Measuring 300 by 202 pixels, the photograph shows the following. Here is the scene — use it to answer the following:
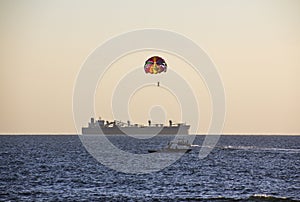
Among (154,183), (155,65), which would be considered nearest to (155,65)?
(155,65)

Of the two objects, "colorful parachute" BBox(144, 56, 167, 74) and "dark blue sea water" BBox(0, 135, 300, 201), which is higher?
"colorful parachute" BBox(144, 56, 167, 74)

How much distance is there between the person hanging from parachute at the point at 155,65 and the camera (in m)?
96.2

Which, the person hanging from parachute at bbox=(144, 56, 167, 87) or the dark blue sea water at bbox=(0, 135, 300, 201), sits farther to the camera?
the person hanging from parachute at bbox=(144, 56, 167, 87)

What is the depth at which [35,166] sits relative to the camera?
302 feet

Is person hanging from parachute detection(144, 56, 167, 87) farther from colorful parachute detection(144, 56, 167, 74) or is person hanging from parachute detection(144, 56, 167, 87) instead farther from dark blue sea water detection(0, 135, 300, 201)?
dark blue sea water detection(0, 135, 300, 201)

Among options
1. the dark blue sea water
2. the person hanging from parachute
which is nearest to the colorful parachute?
the person hanging from parachute

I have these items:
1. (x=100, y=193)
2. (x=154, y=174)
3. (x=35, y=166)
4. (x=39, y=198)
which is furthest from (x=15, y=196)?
(x=35, y=166)

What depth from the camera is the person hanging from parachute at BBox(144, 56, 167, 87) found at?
3787 inches

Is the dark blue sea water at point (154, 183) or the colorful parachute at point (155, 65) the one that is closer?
the dark blue sea water at point (154, 183)

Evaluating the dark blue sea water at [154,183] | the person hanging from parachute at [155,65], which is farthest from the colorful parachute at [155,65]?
the dark blue sea water at [154,183]

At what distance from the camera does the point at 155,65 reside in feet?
317

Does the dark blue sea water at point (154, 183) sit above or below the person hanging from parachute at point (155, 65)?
below

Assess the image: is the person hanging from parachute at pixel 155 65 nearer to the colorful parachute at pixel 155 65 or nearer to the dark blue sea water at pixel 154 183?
the colorful parachute at pixel 155 65

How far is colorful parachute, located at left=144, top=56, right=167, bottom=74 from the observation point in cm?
9619
